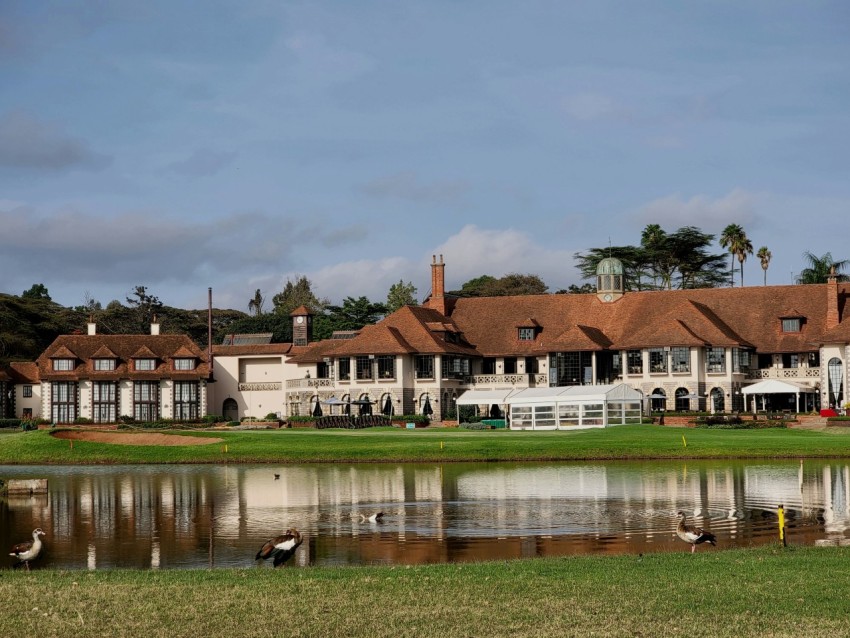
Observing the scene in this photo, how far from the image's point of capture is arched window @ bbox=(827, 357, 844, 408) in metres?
69.7

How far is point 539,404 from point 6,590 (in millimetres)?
50796

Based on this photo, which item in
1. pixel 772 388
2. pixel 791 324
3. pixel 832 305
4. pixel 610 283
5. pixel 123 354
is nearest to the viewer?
pixel 772 388

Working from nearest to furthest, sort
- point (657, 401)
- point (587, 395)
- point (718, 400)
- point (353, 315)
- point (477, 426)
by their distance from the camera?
point (587, 395) → point (477, 426) → point (718, 400) → point (657, 401) → point (353, 315)

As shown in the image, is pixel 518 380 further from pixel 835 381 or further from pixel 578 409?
pixel 835 381

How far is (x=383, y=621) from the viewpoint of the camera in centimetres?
1401

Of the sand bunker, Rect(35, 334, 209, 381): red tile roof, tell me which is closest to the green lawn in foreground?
the sand bunker

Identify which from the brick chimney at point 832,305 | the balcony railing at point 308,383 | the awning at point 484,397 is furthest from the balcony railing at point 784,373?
the balcony railing at point 308,383

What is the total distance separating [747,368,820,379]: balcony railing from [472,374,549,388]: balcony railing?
13101 mm

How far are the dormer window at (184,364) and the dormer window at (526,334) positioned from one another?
25.5 meters

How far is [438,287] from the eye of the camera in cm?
8369

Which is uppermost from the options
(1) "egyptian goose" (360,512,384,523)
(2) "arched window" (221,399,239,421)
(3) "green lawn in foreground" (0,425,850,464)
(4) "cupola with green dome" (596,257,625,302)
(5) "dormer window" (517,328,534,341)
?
(4) "cupola with green dome" (596,257,625,302)

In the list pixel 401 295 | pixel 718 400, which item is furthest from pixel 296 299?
pixel 718 400

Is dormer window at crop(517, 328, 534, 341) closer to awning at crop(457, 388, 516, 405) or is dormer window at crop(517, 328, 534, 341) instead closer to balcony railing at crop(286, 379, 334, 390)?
awning at crop(457, 388, 516, 405)

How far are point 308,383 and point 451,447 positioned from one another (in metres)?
31.8
